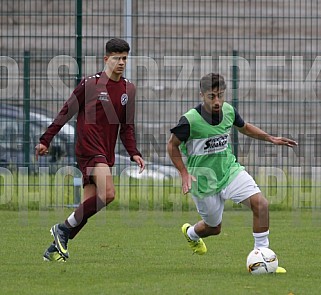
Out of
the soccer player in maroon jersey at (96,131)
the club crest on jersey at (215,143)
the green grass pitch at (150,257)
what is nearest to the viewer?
the green grass pitch at (150,257)

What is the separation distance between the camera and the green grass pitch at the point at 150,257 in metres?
7.99

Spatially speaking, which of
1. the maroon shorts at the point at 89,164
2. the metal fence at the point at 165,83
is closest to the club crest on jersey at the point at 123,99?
the maroon shorts at the point at 89,164

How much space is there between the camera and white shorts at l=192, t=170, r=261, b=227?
921cm

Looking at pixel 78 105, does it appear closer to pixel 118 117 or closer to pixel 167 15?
pixel 118 117

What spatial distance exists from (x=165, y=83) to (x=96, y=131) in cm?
595

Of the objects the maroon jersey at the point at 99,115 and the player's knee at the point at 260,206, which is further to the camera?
the maroon jersey at the point at 99,115

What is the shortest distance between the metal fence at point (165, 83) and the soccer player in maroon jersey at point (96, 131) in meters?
5.49

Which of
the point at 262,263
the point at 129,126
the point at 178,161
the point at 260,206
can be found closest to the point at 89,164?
Answer: the point at 129,126

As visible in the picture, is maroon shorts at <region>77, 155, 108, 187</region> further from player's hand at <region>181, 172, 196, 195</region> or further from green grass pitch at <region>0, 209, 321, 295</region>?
player's hand at <region>181, 172, 196, 195</region>

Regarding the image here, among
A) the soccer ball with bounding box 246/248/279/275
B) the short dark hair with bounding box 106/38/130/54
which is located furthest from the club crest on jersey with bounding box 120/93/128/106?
the soccer ball with bounding box 246/248/279/275

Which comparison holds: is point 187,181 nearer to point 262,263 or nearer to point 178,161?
point 178,161

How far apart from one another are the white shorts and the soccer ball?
562 mm

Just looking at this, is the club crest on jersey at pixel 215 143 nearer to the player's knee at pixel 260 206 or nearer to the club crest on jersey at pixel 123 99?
the player's knee at pixel 260 206

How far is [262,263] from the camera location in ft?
28.9
